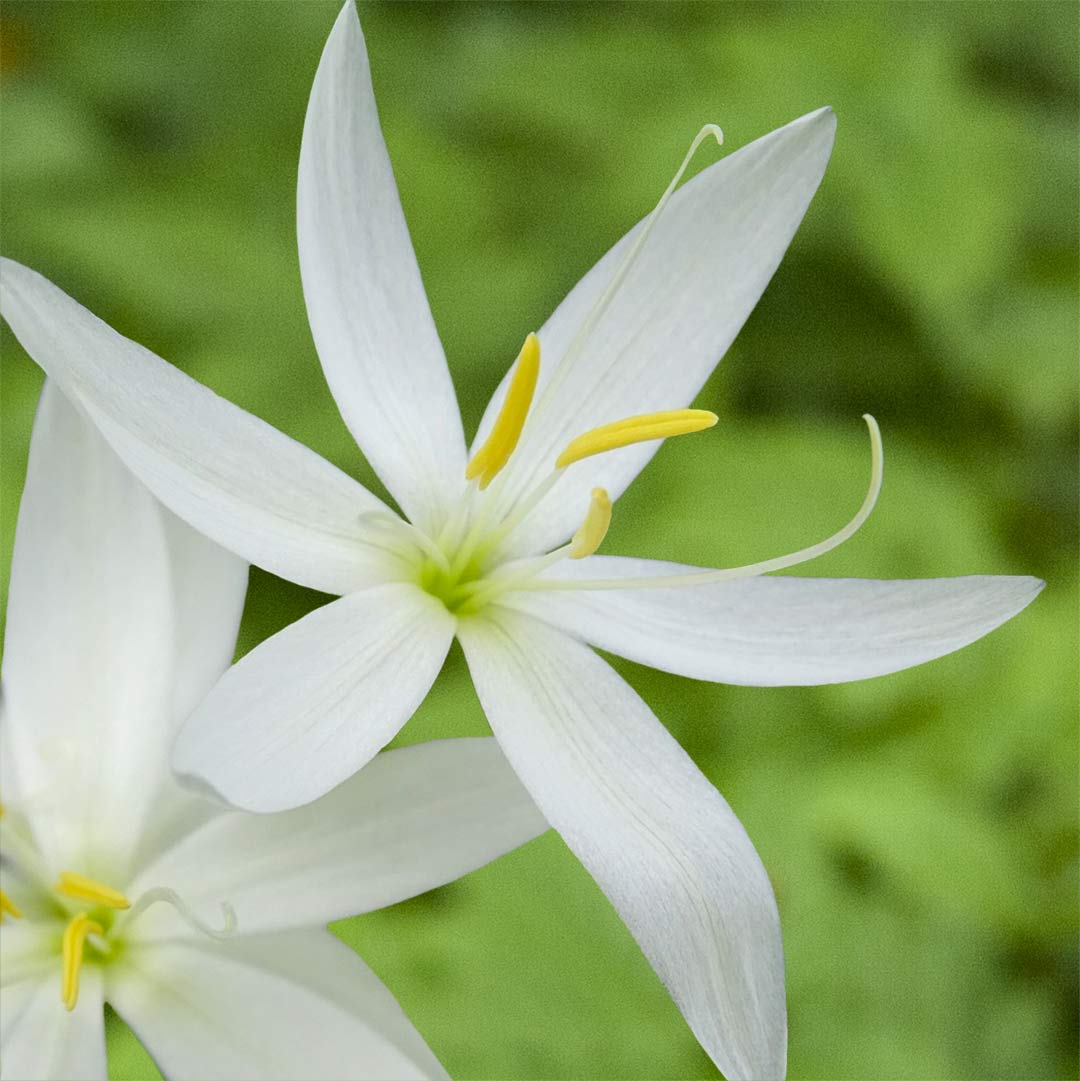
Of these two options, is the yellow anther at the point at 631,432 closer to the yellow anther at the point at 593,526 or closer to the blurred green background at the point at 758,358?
the yellow anther at the point at 593,526

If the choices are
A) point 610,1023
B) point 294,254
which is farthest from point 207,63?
point 610,1023

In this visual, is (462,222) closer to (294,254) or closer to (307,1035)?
(294,254)

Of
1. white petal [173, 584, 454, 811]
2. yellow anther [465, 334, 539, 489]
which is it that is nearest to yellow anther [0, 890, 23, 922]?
white petal [173, 584, 454, 811]

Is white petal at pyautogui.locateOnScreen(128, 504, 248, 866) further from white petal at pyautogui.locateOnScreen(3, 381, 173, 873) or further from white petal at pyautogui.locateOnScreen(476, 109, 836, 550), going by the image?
white petal at pyautogui.locateOnScreen(476, 109, 836, 550)

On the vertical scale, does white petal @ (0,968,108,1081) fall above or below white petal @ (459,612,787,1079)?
below

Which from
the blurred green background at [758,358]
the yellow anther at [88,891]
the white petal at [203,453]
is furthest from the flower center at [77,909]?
the blurred green background at [758,358]

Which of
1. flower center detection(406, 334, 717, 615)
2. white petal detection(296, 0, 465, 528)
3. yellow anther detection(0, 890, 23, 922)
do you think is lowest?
yellow anther detection(0, 890, 23, 922)

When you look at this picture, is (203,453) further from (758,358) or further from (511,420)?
(758,358)

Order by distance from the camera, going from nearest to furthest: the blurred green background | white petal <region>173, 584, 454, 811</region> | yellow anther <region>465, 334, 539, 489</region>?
white petal <region>173, 584, 454, 811</region>, yellow anther <region>465, 334, 539, 489</region>, the blurred green background
